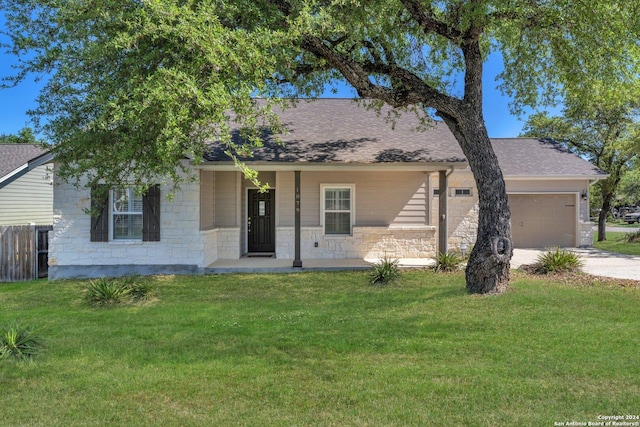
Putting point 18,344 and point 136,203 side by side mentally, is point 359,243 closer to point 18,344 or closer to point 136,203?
point 136,203

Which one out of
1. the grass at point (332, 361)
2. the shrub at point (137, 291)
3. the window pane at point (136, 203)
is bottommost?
the grass at point (332, 361)

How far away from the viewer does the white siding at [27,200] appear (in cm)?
1420

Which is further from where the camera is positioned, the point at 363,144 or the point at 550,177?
the point at 550,177

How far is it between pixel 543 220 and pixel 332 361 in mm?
13384

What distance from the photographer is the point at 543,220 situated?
14422 millimetres

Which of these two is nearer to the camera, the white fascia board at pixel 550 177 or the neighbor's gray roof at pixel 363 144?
the neighbor's gray roof at pixel 363 144

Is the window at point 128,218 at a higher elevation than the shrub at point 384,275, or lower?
higher

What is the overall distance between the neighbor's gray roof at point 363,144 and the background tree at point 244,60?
5.92 ft

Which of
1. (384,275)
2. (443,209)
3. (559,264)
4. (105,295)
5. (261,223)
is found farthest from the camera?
(261,223)

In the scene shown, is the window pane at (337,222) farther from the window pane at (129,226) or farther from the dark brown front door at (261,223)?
the window pane at (129,226)

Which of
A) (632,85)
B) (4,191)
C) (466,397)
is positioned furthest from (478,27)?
(4,191)

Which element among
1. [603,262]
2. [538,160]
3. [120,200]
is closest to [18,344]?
[120,200]

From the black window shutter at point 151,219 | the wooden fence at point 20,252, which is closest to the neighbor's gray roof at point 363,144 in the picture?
the black window shutter at point 151,219

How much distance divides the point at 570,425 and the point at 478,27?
670 centimetres
